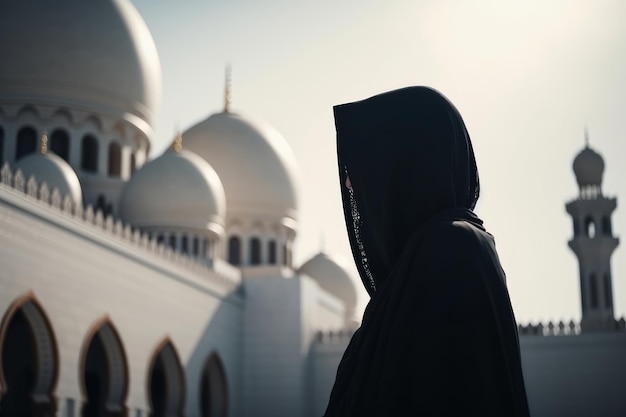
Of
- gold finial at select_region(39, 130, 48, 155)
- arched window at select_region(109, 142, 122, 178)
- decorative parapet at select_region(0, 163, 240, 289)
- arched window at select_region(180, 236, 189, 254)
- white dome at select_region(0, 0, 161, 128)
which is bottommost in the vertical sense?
decorative parapet at select_region(0, 163, 240, 289)

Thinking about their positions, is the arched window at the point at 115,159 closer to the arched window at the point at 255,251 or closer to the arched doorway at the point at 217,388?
the arched window at the point at 255,251

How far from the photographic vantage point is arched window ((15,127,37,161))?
2081 cm

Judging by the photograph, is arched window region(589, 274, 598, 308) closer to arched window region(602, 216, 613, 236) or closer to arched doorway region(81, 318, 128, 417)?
arched window region(602, 216, 613, 236)

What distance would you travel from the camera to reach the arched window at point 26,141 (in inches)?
819

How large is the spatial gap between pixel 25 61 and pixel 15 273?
9.19m

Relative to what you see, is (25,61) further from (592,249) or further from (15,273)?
(592,249)

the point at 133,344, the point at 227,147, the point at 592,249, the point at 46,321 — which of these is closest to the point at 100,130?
the point at 227,147

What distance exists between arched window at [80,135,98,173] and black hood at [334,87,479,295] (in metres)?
20.1

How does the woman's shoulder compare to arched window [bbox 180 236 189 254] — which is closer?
the woman's shoulder

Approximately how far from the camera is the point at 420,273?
1.86 m

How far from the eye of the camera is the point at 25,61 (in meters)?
20.8

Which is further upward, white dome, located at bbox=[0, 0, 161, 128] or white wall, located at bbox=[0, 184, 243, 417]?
white dome, located at bbox=[0, 0, 161, 128]

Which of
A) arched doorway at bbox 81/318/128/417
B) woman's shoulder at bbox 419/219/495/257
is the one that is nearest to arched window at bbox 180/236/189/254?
arched doorway at bbox 81/318/128/417

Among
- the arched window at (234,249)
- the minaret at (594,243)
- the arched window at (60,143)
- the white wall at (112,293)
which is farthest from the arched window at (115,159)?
the minaret at (594,243)
